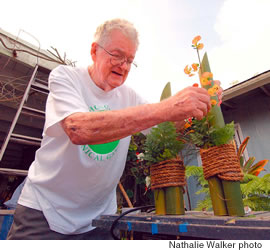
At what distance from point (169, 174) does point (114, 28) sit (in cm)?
109

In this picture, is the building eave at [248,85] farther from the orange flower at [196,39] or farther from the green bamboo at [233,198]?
the green bamboo at [233,198]

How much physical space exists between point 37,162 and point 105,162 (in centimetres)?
49

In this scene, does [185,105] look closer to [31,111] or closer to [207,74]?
[207,74]

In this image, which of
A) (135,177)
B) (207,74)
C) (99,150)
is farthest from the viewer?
(135,177)

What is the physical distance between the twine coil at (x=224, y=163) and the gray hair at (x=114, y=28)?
3.24 ft

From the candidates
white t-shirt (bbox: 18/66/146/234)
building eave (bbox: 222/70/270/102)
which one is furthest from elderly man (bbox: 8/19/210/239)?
building eave (bbox: 222/70/270/102)

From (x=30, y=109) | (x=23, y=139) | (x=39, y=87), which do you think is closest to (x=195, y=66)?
(x=23, y=139)

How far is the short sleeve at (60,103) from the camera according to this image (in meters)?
0.90

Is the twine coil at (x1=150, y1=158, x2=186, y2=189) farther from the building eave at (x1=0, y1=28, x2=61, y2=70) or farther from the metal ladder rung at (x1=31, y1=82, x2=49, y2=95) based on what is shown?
the building eave at (x1=0, y1=28, x2=61, y2=70)

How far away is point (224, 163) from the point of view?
85 cm

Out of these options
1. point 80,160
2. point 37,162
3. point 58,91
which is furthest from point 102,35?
point 37,162

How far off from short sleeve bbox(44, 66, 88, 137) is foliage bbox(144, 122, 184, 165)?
0.41 meters

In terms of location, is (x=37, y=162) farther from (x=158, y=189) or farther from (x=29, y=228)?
(x=158, y=189)

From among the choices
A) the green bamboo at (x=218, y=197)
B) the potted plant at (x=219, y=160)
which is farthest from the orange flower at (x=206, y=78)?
the green bamboo at (x=218, y=197)
